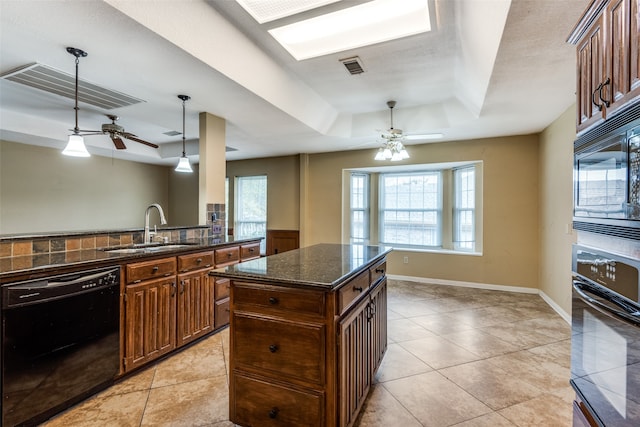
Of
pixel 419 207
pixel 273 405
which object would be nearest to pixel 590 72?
pixel 273 405

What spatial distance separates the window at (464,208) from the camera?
5230mm

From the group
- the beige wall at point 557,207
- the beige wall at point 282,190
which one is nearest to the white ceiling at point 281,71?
the beige wall at point 557,207

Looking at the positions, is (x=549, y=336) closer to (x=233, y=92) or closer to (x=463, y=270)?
(x=463, y=270)

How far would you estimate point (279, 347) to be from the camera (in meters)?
1.56

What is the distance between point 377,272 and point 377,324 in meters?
0.38

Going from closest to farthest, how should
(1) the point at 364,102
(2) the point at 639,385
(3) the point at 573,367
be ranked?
1. (2) the point at 639,385
2. (3) the point at 573,367
3. (1) the point at 364,102

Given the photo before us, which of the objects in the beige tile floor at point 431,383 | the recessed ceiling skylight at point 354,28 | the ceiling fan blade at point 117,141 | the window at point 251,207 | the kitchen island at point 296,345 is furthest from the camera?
the window at point 251,207

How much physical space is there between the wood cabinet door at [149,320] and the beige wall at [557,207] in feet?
13.9

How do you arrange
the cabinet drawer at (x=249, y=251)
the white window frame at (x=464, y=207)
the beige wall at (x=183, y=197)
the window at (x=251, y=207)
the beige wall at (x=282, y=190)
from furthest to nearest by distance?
the beige wall at (x=183, y=197), the window at (x=251, y=207), the beige wall at (x=282, y=190), the white window frame at (x=464, y=207), the cabinet drawer at (x=249, y=251)

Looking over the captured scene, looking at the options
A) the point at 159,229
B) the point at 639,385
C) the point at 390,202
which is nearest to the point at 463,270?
the point at 390,202

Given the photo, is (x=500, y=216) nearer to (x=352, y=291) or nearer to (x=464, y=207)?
(x=464, y=207)

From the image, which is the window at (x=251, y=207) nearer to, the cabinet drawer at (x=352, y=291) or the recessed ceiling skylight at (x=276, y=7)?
the recessed ceiling skylight at (x=276, y=7)

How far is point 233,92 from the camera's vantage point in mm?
2992

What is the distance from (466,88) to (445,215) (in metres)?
→ 2.64
